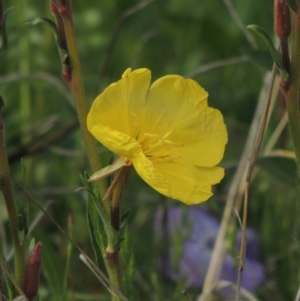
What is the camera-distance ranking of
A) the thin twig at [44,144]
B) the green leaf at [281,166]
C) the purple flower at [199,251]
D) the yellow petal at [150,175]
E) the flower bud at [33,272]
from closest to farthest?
the yellow petal at [150,175]
the flower bud at [33,272]
the green leaf at [281,166]
the purple flower at [199,251]
the thin twig at [44,144]

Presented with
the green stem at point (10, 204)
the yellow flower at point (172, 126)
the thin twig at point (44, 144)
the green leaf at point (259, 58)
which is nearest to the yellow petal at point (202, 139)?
the yellow flower at point (172, 126)

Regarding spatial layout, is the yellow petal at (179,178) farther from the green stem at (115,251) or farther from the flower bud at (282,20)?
the flower bud at (282,20)

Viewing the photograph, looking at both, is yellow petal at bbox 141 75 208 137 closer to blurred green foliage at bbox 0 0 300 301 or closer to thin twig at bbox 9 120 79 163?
blurred green foliage at bbox 0 0 300 301

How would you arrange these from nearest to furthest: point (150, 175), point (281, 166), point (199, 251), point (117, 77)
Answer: point (150, 175)
point (281, 166)
point (199, 251)
point (117, 77)

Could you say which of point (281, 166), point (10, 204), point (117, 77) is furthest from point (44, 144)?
point (10, 204)

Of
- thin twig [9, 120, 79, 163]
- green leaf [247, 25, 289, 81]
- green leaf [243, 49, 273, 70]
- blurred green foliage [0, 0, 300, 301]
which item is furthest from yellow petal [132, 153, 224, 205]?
thin twig [9, 120, 79, 163]

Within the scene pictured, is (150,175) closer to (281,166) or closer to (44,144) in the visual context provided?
(281,166)

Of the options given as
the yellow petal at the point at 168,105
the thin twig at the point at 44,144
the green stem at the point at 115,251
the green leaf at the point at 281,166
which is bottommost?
the thin twig at the point at 44,144
